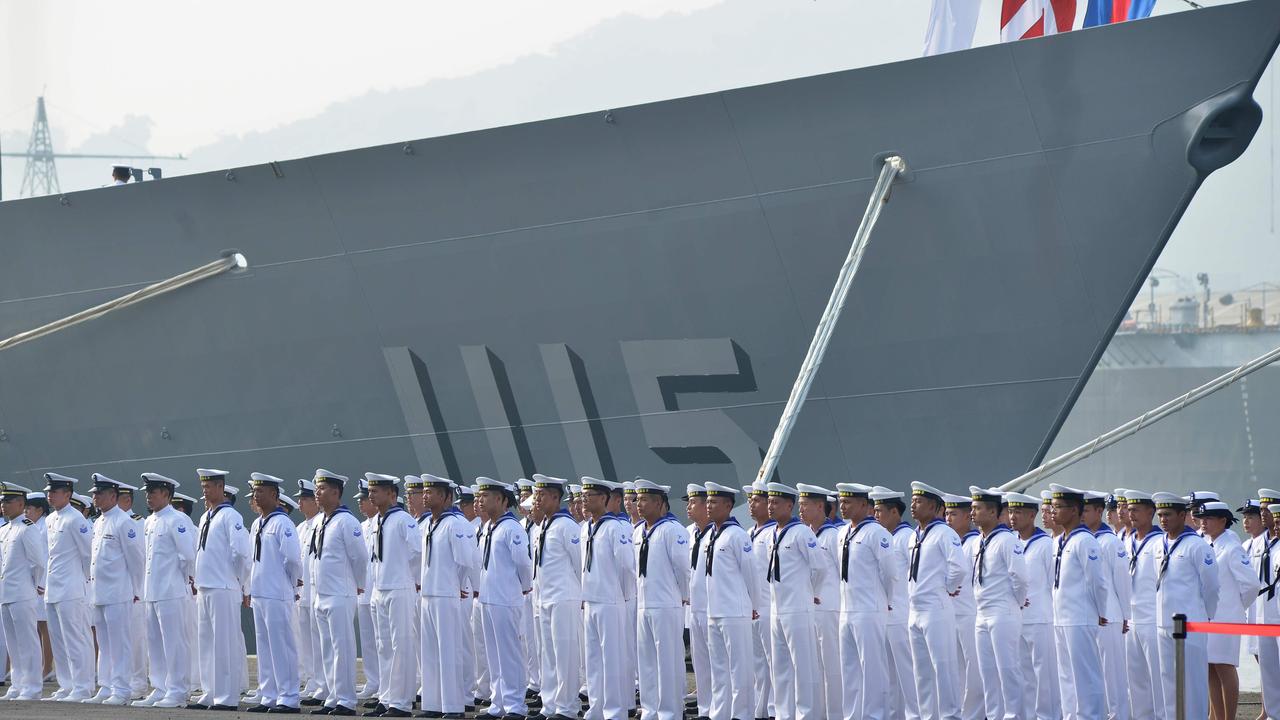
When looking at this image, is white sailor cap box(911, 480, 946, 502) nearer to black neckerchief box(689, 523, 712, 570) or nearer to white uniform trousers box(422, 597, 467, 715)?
black neckerchief box(689, 523, 712, 570)

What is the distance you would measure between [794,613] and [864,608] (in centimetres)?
41

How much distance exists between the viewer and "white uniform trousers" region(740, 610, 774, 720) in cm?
855

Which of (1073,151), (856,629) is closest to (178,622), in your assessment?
(856,629)

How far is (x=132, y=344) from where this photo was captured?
14.2 m

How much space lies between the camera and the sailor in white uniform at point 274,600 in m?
9.55

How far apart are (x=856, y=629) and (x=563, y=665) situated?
6.14 feet

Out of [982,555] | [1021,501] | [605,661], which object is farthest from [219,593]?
[1021,501]

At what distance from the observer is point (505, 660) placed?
30.0ft

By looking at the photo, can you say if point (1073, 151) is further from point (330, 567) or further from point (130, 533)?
point (130, 533)

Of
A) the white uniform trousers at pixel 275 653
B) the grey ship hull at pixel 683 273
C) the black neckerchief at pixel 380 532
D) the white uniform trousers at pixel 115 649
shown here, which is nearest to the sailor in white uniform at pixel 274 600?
the white uniform trousers at pixel 275 653

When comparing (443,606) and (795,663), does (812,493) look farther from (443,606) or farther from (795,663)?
(443,606)

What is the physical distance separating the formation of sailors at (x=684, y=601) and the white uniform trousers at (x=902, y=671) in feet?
0.04

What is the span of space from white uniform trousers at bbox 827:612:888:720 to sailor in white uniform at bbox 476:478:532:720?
2141 millimetres

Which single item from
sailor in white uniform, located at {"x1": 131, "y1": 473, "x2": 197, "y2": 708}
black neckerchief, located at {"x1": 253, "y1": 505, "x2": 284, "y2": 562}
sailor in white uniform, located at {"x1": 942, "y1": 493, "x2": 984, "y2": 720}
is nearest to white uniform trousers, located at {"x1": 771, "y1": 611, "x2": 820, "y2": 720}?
sailor in white uniform, located at {"x1": 942, "y1": 493, "x2": 984, "y2": 720}
